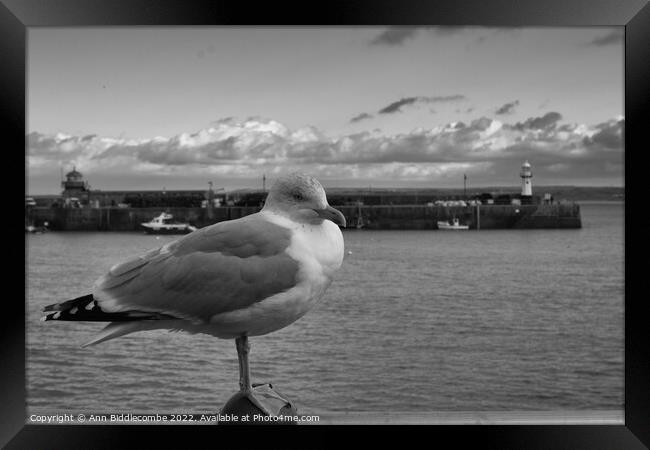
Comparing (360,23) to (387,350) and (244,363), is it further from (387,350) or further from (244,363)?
(387,350)

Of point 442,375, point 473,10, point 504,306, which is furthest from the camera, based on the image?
point 504,306

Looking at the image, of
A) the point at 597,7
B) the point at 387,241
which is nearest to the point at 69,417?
the point at 597,7

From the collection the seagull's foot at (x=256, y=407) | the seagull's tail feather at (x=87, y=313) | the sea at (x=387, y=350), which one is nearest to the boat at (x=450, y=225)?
the sea at (x=387, y=350)

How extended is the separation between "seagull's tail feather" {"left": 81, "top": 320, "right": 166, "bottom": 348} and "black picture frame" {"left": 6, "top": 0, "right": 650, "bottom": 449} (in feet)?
1.79

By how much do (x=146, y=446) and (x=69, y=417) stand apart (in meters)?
0.38

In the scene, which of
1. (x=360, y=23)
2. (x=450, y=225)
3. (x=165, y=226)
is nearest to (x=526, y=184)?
(x=450, y=225)

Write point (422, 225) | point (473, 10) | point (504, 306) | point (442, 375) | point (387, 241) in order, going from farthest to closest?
point (387, 241) < point (422, 225) < point (504, 306) < point (442, 375) < point (473, 10)

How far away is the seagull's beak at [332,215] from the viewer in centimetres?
232

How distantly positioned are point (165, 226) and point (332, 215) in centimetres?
2935

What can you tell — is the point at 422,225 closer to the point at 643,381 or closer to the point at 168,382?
the point at 168,382

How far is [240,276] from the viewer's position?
2.46 metres

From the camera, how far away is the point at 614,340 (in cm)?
1977

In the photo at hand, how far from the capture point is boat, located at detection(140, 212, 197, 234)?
30672 mm

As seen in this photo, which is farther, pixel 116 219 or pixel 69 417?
pixel 116 219
